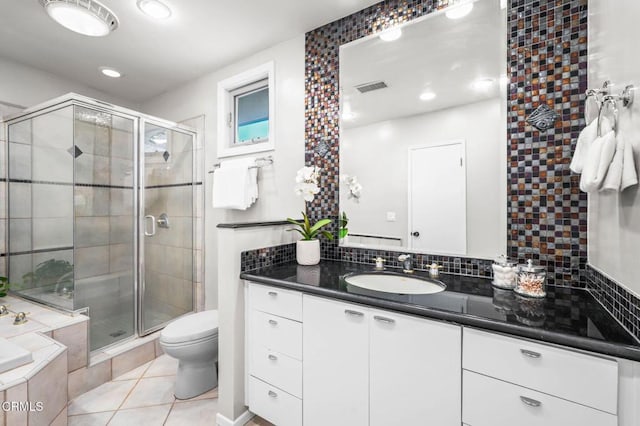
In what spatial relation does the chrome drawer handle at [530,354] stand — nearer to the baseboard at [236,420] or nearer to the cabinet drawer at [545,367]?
the cabinet drawer at [545,367]

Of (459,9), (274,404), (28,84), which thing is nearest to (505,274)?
(274,404)

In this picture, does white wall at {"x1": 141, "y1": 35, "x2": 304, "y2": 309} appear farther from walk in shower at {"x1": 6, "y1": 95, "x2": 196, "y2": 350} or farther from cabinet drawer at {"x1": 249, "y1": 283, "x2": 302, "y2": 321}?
cabinet drawer at {"x1": 249, "y1": 283, "x2": 302, "y2": 321}

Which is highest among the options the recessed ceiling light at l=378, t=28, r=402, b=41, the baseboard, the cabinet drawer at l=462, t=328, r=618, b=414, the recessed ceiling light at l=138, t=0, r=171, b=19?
the recessed ceiling light at l=138, t=0, r=171, b=19

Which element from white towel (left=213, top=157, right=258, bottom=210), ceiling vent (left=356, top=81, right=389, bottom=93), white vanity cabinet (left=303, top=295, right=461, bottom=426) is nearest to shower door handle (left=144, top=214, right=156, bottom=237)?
white towel (left=213, top=157, right=258, bottom=210)

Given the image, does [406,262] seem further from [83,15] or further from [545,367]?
[83,15]

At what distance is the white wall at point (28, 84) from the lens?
2.40 meters

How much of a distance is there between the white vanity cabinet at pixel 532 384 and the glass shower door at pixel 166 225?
250 cm

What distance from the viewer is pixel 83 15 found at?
1649 millimetres

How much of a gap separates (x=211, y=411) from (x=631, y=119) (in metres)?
2.32

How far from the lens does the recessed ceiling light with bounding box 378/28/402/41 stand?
1693mm

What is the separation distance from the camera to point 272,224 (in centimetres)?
179

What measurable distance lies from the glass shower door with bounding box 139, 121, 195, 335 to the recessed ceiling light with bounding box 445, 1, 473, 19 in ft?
7.59

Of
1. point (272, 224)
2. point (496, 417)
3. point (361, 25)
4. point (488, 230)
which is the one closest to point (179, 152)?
point (272, 224)

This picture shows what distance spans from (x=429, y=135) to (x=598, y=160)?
77 cm
